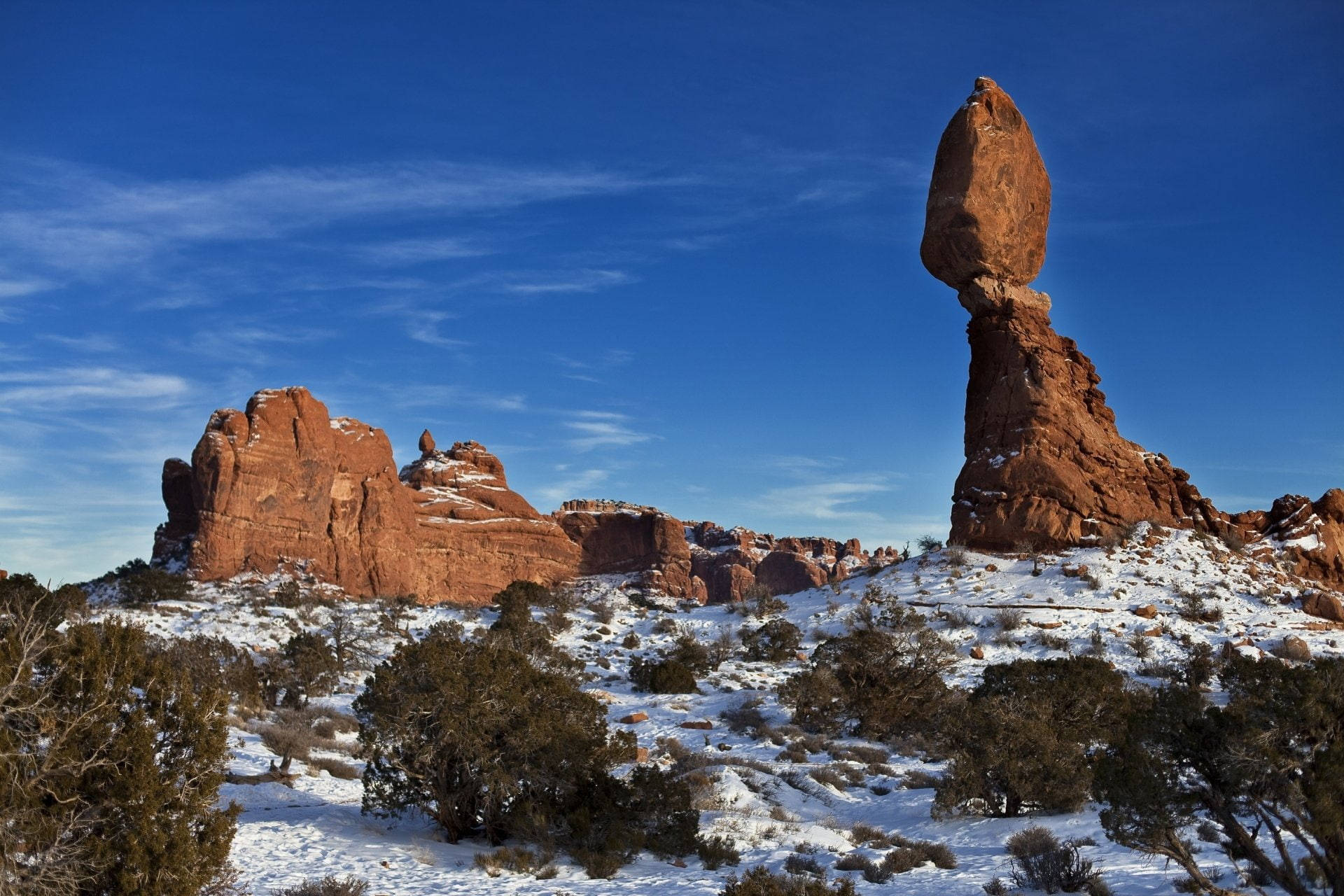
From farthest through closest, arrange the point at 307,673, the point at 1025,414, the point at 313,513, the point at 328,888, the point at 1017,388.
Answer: the point at 313,513 → the point at 1017,388 → the point at 1025,414 → the point at 307,673 → the point at 328,888

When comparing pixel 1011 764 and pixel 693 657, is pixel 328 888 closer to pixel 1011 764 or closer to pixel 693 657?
pixel 1011 764

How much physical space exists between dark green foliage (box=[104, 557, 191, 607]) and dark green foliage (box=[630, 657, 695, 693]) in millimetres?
21663

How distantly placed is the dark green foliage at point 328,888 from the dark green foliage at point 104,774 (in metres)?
0.98

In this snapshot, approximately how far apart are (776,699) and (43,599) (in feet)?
59.6

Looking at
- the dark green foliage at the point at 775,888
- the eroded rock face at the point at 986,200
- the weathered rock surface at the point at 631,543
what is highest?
the eroded rock face at the point at 986,200

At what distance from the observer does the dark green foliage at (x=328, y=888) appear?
10.6 metres

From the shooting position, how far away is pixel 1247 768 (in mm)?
9320

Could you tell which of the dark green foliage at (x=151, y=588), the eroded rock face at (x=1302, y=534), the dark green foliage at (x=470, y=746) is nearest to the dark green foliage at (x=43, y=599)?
the dark green foliage at (x=151, y=588)

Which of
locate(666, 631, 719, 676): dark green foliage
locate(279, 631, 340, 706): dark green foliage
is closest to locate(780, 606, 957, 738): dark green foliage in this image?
locate(666, 631, 719, 676): dark green foliage

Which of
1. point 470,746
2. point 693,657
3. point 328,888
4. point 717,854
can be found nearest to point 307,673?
point 693,657

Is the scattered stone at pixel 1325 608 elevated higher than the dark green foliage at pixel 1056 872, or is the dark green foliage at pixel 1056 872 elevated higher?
the scattered stone at pixel 1325 608

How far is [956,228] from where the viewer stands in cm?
3997

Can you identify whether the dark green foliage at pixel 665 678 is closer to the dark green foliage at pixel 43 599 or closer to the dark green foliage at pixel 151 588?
the dark green foliage at pixel 43 599

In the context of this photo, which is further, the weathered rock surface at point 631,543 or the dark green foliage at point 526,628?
the weathered rock surface at point 631,543
